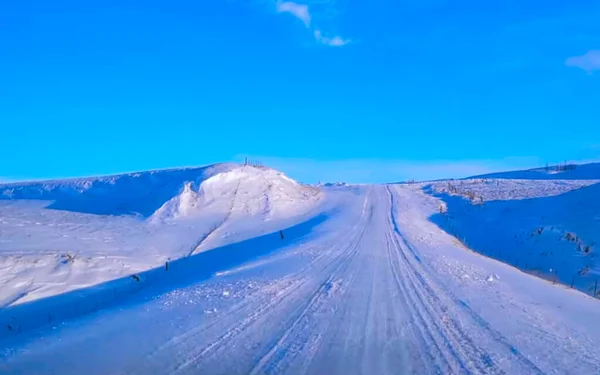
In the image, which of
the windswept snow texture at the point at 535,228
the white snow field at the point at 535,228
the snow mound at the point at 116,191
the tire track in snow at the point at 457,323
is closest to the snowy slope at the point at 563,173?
the white snow field at the point at 535,228

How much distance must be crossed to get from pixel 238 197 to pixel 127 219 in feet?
18.3

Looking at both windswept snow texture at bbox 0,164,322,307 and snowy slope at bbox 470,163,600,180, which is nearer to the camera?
windswept snow texture at bbox 0,164,322,307

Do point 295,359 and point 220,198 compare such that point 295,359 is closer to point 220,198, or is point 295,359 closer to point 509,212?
point 220,198

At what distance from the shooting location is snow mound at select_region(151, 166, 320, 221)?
20922 mm

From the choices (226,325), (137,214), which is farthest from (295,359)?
(137,214)

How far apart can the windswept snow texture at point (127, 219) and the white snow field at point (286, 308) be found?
12 centimetres

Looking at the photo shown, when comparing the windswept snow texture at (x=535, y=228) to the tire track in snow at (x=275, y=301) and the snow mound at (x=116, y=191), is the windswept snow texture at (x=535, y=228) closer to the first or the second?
the tire track in snow at (x=275, y=301)

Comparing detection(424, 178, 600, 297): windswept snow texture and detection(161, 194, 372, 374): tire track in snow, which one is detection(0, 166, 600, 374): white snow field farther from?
detection(424, 178, 600, 297): windswept snow texture

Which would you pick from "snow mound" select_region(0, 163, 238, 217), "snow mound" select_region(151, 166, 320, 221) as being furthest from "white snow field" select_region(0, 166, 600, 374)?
"snow mound" select_region(0, 163, 238, 217)

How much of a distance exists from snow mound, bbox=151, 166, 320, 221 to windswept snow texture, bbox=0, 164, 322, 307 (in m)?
0.04

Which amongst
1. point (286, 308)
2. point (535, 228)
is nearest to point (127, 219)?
point (286, 308)

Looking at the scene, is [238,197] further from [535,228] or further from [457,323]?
[457,323]

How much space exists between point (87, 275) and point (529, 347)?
945cm

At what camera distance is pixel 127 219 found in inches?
755
